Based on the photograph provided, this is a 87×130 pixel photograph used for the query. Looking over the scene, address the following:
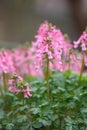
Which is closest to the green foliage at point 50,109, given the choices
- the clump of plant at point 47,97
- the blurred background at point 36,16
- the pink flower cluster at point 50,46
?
the clump of plant at point 47,97

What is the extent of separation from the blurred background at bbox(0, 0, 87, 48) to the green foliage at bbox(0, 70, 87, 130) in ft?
13.2

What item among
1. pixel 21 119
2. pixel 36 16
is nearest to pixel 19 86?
pixel 21 119

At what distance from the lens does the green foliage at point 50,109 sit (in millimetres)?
1372

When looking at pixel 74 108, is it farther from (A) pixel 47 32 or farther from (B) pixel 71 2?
(B) pixel 71 2

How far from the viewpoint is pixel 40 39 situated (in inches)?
58.5

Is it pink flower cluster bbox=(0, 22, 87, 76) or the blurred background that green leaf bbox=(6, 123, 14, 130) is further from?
the blurred background

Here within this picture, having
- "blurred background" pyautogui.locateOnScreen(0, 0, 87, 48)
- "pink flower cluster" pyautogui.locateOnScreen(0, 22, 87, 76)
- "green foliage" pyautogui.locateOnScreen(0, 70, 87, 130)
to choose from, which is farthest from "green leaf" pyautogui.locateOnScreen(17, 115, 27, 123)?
"blurred background" pyautogui.locateOnScreen(0, 0, 87, 48)

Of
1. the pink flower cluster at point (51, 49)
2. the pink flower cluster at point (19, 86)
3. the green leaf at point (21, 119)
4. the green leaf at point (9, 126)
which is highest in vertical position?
the pink flower cluster at point (51, 49)

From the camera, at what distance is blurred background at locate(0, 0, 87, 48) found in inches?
228

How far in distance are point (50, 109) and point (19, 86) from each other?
0.14 m

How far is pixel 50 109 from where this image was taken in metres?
1.40

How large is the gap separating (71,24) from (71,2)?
45cm

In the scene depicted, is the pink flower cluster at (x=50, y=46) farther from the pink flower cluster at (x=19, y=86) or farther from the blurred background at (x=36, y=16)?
the blurred background at (x=36, y=16)

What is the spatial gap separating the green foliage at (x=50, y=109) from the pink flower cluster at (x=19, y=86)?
43 mm
